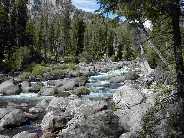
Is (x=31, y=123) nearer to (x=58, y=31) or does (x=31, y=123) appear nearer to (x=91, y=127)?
(x=91, y=127)

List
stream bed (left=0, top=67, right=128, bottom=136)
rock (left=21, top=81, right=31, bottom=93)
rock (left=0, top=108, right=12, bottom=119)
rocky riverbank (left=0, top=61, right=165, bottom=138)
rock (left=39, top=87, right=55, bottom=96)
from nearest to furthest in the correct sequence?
rocky riverbank (left=0, top=61, right=165, bottom=138)
rock (left=0, top=108, right=12, bottom=119)
stream bed (left=0, top=67, right=128, bottom=136)
rock (left=39, top=87, right=55, bottom=96)
rock (left=21, top=81, right=31, bottom=93)

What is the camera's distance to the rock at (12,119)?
28797mm

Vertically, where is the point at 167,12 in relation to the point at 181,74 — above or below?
above

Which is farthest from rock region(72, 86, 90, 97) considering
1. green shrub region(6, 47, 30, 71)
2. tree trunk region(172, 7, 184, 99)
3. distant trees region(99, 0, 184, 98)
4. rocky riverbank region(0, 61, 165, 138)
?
tree trunk region(172, 7, 184, 99)

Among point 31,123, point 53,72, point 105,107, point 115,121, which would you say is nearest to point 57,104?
point 31,123

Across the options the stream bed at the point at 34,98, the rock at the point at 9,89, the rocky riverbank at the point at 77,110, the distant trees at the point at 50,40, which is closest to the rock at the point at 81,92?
the rocky riverbank at the point at 77,110

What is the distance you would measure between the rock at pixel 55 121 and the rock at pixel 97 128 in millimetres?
6923

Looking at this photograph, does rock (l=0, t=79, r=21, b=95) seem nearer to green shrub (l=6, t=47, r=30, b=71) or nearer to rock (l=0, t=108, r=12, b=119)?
rock (l=0, t=108, r=12, b=119)

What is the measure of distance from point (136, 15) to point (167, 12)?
847 mm

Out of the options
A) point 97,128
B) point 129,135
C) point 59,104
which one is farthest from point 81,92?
point 97,128

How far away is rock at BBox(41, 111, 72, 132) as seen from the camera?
79.6ft

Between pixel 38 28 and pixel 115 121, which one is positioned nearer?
pixel 115 121

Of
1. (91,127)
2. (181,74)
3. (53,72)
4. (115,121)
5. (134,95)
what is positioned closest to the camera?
(181,74)

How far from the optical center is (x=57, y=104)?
3234 centimetres
